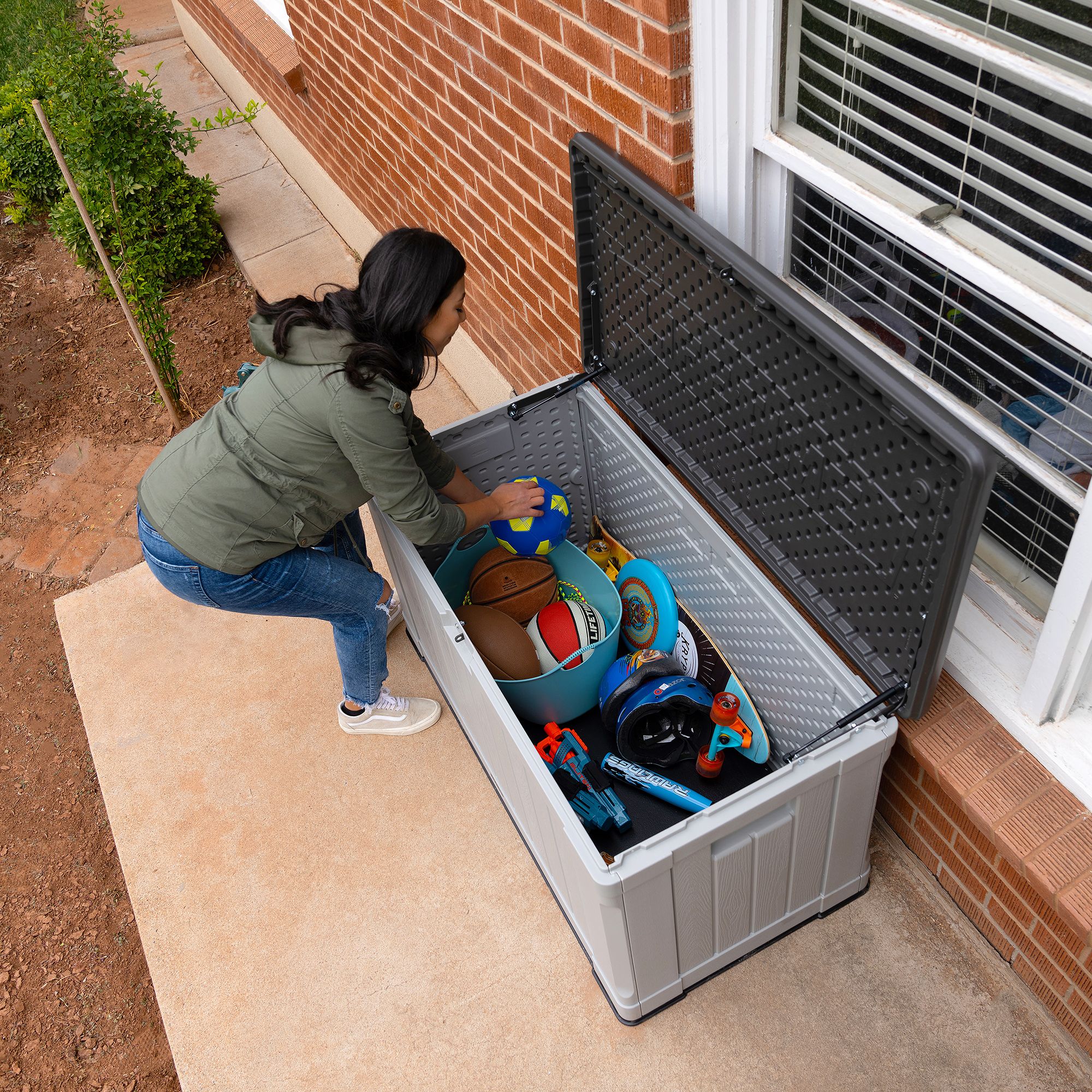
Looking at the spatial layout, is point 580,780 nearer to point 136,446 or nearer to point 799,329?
point 799,329

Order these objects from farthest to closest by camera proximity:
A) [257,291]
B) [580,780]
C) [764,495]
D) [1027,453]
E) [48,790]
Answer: [257,291] → [48,790] → [580,780] → [764,495] → [1027,453]

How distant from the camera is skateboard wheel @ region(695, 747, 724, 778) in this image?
8.44ft

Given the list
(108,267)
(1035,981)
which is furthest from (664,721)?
(108,267)

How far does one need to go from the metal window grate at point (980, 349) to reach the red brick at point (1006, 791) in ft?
1.30

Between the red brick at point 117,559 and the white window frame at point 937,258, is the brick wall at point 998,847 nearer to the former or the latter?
the white window frame at point 937,258

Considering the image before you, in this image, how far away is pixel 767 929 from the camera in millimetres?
2426

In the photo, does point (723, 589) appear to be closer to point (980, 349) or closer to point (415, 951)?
point (980, 349)

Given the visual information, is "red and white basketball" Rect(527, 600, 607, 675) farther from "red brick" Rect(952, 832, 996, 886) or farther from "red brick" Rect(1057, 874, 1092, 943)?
Result: "red brick" Rect(1057, 874, 1092, 943)

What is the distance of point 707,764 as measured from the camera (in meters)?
2.58

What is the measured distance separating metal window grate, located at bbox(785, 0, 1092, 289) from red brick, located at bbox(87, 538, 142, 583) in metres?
3.41

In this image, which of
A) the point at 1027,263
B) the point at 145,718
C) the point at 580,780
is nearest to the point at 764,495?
the point at 1027,263

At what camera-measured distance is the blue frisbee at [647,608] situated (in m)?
2.86

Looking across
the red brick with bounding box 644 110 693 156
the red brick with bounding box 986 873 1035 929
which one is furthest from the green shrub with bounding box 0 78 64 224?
the red brick with bounding box 986 873 1035 929

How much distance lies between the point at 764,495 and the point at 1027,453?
1.88 feet
